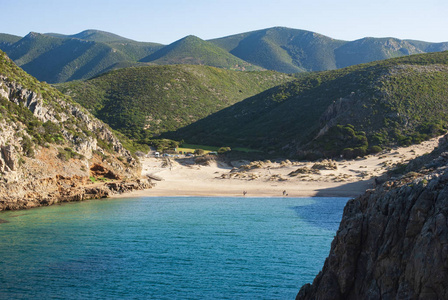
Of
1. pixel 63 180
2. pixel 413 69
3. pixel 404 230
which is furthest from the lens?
pixel 413 69

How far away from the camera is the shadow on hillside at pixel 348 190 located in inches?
1695

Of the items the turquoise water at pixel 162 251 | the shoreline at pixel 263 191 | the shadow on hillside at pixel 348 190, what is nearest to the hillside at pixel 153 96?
the shoreline at pixel 263 191

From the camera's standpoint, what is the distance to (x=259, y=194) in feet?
149

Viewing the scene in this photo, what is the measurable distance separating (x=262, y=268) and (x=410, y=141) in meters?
47.4

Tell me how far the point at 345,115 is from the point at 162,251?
51956 mm

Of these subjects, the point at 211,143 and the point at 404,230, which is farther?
the point at 211,143

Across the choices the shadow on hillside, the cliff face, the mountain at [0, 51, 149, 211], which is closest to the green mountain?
the shadow on hillside

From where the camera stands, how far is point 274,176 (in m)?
51.7

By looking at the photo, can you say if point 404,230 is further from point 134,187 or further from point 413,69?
point 413,69

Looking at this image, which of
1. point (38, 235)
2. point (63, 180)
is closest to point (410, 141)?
point (63, 180)

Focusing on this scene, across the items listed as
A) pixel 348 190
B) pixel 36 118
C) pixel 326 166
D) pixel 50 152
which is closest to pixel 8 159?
pixel 50 152

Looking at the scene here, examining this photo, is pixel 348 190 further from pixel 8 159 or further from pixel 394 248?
pixel 394 248

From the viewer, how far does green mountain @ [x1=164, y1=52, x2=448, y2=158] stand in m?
63.0

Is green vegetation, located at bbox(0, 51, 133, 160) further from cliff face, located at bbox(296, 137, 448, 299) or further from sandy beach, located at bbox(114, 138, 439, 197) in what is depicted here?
cliff face, located at bbox(296, 137, 448, 299)
